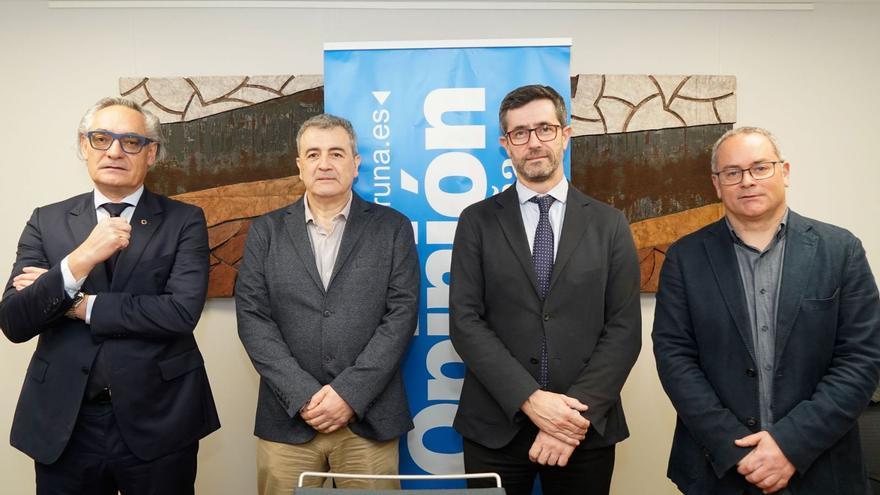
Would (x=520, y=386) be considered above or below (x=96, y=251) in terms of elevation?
below

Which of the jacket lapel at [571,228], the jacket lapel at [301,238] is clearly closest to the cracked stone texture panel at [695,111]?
the jacket lapel at [571,228]

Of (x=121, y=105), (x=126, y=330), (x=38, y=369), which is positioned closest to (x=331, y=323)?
(x=126, y=330)

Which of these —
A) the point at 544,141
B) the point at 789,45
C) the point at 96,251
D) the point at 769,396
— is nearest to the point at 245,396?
the point at 96,251

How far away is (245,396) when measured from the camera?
3.20 metres

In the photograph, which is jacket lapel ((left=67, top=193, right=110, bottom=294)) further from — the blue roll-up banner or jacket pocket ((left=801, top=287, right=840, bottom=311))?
jacket pocket ((left=801, top=287, right=840, bottom=311))

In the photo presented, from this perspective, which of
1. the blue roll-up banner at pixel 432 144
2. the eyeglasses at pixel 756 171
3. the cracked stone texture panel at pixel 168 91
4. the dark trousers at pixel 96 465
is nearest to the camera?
the eyeglasses at pixel 756 171

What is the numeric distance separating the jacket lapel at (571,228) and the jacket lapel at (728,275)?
1.44 ft

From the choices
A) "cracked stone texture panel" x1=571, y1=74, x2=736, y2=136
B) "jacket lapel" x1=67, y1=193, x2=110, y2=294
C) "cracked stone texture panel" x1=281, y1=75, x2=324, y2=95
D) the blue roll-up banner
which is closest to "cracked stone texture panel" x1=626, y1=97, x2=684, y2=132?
"cracked stone texture panel" x1=571, y1=74, x2=736, y2=136

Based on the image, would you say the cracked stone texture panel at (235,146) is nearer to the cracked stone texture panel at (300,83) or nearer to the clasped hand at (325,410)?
the cracked stone texture panel at (300,83)

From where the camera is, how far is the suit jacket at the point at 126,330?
1.99 m

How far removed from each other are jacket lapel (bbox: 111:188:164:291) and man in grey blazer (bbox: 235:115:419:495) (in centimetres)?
36

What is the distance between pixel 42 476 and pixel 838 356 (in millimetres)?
2816

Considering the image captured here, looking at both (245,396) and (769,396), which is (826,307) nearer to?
(769,396)

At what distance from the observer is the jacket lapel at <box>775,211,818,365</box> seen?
1.83m
